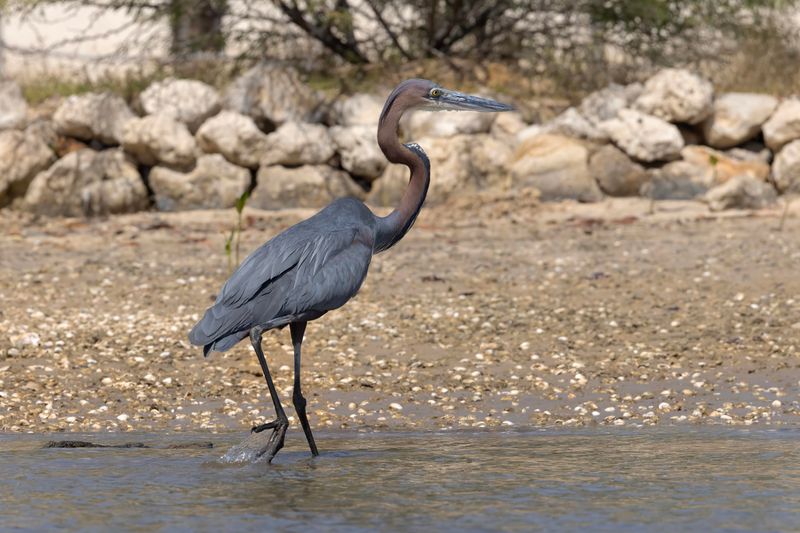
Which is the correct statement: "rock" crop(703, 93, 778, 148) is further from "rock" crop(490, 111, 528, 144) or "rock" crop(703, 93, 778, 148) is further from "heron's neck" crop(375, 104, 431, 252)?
"heron's neck" crop(375, 104, 431, 252)

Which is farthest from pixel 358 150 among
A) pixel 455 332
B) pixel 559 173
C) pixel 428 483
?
pixel 428 483

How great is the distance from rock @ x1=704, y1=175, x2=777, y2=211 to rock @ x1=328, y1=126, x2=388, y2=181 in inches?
135

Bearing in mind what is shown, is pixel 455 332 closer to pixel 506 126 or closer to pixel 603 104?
pixel 506 126

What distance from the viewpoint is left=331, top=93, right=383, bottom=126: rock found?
14.5 meters

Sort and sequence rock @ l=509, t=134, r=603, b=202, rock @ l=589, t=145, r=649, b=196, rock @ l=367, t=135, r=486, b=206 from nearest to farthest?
rock @ l=509, t=134, r=603, b=202 < rock @ l=589, t=145, r=649, b=196 < rock @ l=367, t=135, r=486, b=206

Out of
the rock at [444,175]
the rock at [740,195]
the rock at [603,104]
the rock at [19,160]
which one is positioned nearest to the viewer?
the rock at [740,195]

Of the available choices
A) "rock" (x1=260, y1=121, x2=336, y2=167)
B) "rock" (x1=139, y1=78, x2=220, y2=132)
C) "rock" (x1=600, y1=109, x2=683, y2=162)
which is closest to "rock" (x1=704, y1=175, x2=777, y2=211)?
"rock" (x1=600, y1=109, x2=683, y2=162)

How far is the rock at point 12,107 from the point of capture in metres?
14.6

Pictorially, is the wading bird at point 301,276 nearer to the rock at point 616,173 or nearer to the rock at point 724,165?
the rock at point 616,173

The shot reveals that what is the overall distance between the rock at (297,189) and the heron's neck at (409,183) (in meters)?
7.04

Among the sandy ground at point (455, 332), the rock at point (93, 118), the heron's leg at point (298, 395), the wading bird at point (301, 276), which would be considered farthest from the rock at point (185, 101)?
the heron's leg at point (298, 395)

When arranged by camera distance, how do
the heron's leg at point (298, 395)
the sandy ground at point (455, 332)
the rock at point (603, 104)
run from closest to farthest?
the heron's leg at point (298, 395) → the sandy ground at point (455, 332) → the rock at point (603, 104)

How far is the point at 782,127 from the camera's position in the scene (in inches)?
546

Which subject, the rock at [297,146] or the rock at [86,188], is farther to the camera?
the rock at [297,146]
